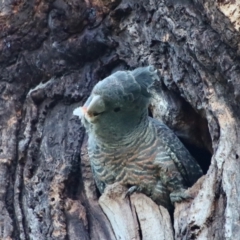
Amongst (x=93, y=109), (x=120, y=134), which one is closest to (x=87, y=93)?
(x=120, y=134)

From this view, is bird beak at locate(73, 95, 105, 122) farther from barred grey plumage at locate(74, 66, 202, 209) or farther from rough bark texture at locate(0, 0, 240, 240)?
rough bark texture at locate(0, 0, 240, 240)

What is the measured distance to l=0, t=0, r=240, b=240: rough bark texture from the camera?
2.57m

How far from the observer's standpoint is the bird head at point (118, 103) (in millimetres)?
2762

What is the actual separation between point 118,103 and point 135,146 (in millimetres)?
253

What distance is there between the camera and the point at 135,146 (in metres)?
2.93

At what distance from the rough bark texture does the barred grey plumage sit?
0.42 ft

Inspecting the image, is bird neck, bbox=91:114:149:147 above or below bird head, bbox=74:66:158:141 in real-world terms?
below

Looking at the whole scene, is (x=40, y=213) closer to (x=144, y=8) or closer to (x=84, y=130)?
(x=84, y=130)

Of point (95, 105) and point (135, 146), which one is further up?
point (95, 105)

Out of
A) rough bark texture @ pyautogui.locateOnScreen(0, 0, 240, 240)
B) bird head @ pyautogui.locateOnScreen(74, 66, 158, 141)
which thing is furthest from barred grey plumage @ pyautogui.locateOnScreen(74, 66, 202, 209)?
rough bark texture @ pyautogui.locateOnScreen(0, 0, 240, 240)

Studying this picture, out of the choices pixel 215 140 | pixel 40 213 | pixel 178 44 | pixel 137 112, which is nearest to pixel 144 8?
pixel 178 44

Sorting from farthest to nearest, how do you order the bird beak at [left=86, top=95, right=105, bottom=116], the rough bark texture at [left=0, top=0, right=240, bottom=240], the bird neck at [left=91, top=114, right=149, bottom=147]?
the bird neck at [left=91, top=114, right=149, bottom=147] → the bird beak at [left=86, top=95, right=105, bottom=116] → the rough bark texture at [left=0, top=0, right=240, bottom=240]

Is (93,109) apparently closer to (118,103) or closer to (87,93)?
Result: (118,103)

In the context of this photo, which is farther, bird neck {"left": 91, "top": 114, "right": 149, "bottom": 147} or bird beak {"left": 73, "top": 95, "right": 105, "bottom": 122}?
bird neck {"left": 91, "top": 114, "right": 149, "bottom": 147}
